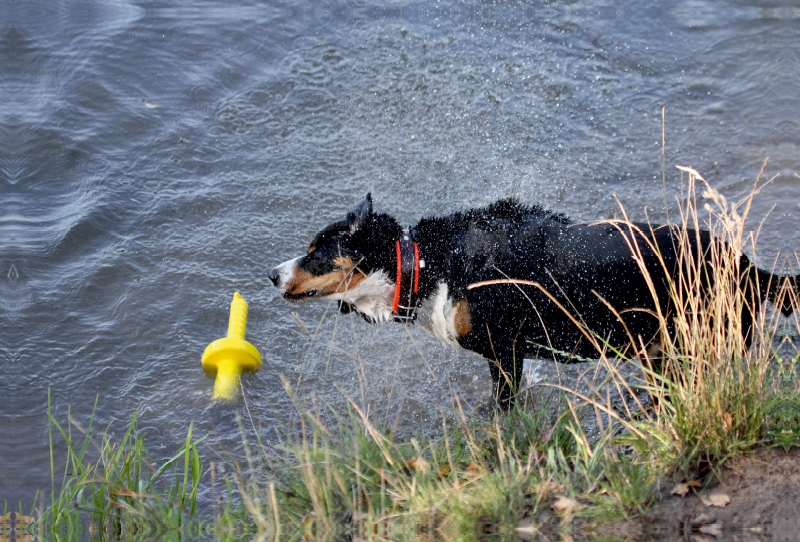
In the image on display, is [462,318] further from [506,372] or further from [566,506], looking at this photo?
[566,506]

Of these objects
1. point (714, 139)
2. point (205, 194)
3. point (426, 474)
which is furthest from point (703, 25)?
point (426, 474)

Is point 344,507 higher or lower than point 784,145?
lower

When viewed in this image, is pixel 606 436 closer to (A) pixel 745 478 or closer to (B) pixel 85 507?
(A) pixel 745 478

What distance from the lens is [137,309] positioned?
5.30m

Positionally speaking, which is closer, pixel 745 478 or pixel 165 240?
pixel 745 478

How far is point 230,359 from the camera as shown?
4.72m

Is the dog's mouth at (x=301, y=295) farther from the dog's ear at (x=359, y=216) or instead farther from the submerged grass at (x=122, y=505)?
the submerged grass at (x=122, y=505)

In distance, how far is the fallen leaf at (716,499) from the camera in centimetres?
271

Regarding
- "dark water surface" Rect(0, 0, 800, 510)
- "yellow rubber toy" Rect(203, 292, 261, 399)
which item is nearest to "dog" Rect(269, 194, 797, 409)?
"dark water surface" Rect(0, 0, 800, 510)

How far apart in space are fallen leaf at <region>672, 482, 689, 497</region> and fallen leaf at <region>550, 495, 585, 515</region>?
340mm

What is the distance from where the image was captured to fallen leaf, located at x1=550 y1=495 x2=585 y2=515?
275cm

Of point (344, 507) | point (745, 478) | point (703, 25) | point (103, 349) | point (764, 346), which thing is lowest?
point (103, 349)

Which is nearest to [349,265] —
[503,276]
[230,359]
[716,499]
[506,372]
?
[503,276]

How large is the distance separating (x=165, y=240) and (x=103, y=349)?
41.1 inches
